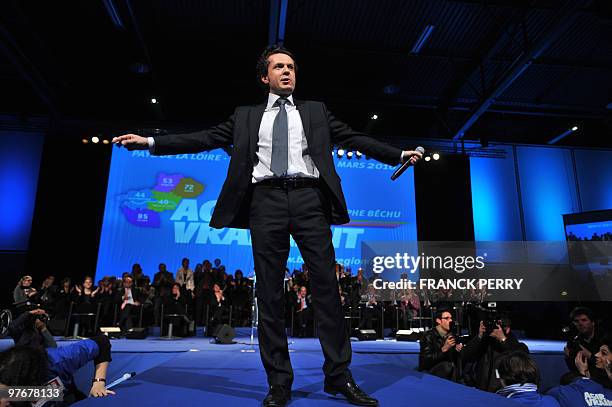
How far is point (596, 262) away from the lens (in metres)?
8.16

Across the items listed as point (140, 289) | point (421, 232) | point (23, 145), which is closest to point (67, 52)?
point (23, 145)

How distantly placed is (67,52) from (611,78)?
11.2 metres

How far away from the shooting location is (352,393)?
1496mm

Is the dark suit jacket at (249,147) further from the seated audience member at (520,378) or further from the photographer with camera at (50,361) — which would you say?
the seated audience member at (520,378)

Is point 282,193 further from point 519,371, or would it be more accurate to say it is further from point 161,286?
point 161,286

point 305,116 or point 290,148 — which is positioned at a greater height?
point 305,116

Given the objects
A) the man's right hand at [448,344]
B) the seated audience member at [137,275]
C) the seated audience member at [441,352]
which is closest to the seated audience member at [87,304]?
the seated audience member at [137,275]

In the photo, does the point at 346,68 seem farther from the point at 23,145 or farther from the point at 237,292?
the point at 23,145

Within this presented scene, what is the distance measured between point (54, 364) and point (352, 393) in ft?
5.07

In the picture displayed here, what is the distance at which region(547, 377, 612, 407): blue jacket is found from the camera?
Result: 2.43m

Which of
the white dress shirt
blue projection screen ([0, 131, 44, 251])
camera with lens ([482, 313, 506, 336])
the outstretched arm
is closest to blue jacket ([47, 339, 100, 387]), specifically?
the outstretched arm

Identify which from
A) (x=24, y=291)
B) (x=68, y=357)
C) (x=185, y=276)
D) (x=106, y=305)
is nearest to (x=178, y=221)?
→ (x=185, y=276)

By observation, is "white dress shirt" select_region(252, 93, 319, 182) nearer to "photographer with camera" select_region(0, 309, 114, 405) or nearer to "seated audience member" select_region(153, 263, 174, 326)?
"photographer with camera" select_region(0, 309, 114, 405)

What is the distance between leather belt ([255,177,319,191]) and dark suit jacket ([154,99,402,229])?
0.05 meters
